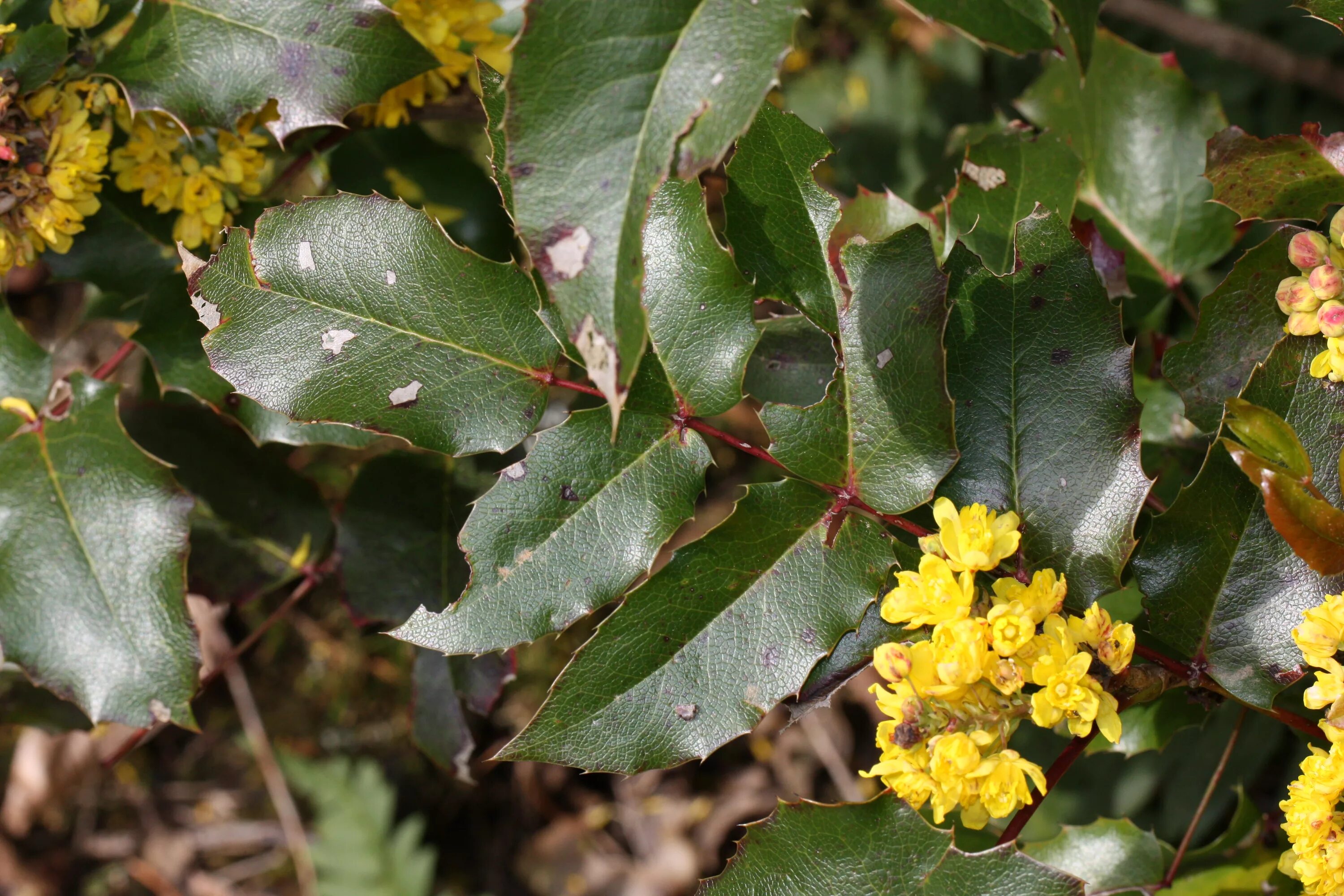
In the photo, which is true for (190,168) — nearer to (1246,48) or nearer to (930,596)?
(930,596)

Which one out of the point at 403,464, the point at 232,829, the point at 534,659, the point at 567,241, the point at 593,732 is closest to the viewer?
the point at 567,241

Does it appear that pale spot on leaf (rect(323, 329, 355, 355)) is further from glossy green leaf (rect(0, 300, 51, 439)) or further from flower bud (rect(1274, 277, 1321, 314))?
flower bud (rect(1274, 277, 1321, 314))

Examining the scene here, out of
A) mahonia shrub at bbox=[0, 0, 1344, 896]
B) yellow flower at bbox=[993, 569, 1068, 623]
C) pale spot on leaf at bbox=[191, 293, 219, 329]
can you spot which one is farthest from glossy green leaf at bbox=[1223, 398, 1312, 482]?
pale spot on leaf at bbox=[191, 293, 219, 329]

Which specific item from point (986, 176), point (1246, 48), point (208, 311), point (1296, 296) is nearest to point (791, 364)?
point (986, 176)

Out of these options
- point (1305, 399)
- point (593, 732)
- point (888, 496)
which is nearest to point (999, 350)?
point (888, 496)

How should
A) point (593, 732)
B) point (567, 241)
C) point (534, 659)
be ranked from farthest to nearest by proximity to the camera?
point (534, 659) → point (593, 732) → point (567, 241)

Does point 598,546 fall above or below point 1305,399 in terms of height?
below

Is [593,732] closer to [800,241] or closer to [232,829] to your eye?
[800,241]

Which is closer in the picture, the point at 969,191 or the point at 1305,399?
the point at 1305,399
